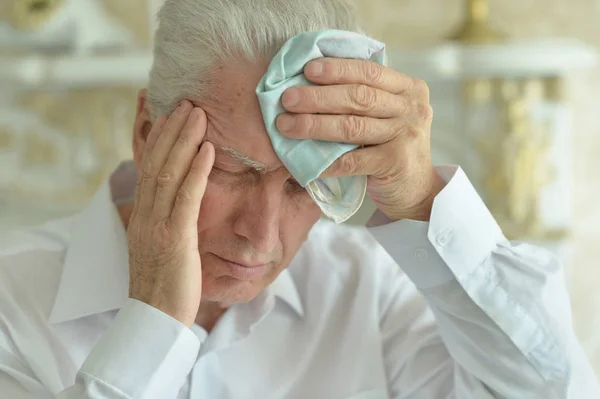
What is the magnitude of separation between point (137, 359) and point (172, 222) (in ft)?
0.69

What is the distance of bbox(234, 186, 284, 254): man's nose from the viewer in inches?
47.9

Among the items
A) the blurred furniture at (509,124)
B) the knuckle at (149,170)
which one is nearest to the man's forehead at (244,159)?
the knuckle at (149,170)

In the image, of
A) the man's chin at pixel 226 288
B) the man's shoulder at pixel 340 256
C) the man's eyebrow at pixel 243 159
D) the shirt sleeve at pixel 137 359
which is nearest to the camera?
the shirt sleeve at pixel 137 359

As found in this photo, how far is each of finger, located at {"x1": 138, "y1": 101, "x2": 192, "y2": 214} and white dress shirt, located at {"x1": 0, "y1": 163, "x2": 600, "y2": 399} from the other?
0.17m

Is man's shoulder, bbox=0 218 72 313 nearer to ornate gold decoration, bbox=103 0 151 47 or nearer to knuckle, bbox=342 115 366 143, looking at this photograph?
knuckle, bbox=342 115 366 143

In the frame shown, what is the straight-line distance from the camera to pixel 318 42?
3.70 ft

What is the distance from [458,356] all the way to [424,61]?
1.19 meters

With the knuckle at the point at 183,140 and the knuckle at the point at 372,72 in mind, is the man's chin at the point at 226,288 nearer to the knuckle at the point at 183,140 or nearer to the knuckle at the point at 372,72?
the knuckle at the point at 183,140

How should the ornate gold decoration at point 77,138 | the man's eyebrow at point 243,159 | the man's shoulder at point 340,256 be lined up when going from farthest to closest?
the ornate gold decoration at point 77,138
the man's shoulder at point 340,256
the man's eyebrow at point 243,159

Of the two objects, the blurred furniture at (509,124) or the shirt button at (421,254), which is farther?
the blurred furniture at (509,124)

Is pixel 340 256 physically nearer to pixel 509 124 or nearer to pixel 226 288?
pixel 226 288

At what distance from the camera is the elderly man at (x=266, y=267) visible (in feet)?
3.75

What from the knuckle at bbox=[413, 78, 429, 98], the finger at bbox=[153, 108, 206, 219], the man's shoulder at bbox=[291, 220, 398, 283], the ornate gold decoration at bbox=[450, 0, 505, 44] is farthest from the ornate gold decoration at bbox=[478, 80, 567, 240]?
the finger at bbox=[153, 108, 206, 219]

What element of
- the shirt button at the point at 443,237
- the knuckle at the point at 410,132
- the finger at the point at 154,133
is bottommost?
the shirt button at the point at 443,237
